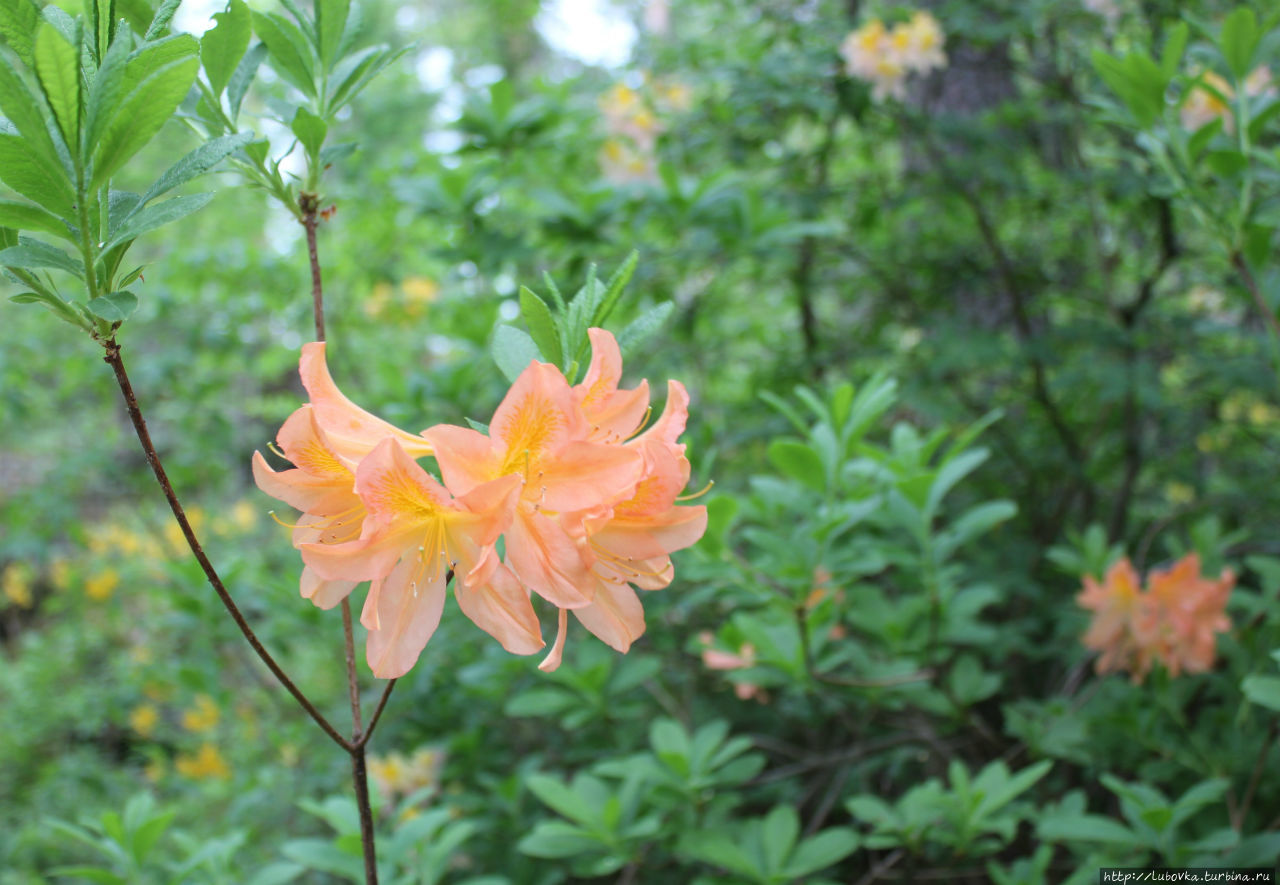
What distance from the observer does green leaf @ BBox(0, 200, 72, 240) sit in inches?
23.4

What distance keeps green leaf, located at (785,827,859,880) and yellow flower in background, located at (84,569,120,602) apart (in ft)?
14.8

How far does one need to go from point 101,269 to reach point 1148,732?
1770 mm

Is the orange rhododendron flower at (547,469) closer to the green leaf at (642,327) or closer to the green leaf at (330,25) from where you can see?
the green leaf at (642,327)

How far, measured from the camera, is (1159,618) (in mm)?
1526

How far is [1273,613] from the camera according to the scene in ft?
4.83

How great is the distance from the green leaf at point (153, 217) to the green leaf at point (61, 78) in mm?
66

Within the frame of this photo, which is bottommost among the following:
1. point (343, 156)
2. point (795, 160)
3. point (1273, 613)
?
point (1273, 613)

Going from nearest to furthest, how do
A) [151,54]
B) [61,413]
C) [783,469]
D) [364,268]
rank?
[151,54]
[783,469]
[364,268]
[61,413]

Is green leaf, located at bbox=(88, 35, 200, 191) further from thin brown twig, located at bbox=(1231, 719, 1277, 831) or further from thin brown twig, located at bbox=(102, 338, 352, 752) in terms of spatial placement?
thin brown twig, located at bbox=(1231, 719, 1277, 831)

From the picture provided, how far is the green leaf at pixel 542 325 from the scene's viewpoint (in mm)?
646

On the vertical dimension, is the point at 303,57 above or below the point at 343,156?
above

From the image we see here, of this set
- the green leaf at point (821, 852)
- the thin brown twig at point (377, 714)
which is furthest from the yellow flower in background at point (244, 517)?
the thin brown twig at point (377, 714)

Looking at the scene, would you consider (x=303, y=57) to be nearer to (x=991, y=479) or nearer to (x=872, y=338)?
(x=872, y=338)

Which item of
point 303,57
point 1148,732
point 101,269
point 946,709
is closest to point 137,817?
point 101,269
